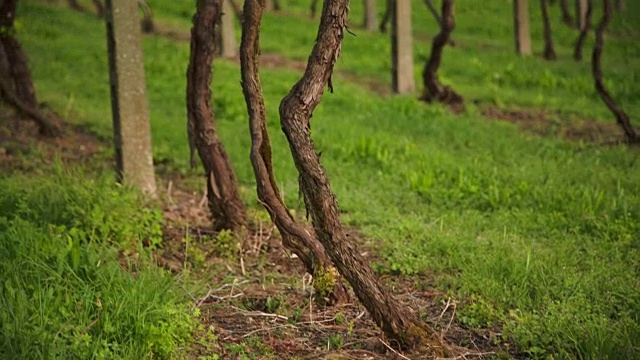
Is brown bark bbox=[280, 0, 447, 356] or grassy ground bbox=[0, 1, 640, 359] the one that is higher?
brown bark bbox=[280, 0, 447, 356]

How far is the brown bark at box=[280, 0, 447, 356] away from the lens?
197 inches

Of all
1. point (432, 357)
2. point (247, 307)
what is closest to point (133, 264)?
point (247, 307)

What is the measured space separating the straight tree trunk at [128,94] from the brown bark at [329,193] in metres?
3.29

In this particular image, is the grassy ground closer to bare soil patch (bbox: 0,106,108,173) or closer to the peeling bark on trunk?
bare soil patch (bbox: 0,106,108,173)

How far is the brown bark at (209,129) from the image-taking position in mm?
7492

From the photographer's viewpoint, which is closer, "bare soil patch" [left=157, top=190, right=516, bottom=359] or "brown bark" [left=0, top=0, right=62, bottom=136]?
"bare soil patch" [left=157, top=190, right=516, bottom=359]

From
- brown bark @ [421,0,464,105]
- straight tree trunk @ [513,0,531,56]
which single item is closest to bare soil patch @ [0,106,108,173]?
brown bark @ [421,0,464,105]

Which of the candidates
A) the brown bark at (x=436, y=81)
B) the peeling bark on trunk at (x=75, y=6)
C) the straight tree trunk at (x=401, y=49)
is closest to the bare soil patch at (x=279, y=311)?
the brown bark at (x=436, y=81)

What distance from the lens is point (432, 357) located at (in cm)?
492

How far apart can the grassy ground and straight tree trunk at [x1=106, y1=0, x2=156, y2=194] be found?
720 mm

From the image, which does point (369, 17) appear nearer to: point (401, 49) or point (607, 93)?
point (401, 49)

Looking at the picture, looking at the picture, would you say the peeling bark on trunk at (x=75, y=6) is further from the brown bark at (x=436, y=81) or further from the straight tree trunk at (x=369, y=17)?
the brown bark at (x=436, y=81)

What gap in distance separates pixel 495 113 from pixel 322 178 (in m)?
9.73

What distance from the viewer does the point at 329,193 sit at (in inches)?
199
